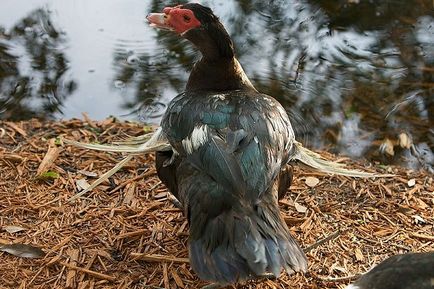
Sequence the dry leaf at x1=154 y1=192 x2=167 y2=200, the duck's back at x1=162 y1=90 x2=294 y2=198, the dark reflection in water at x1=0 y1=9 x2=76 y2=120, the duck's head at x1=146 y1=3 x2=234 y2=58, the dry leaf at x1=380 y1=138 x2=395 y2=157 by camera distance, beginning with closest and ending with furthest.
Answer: the duck's back at x1=162 y1=90 x2=294 y2=198 < the duck's head at x1=146 y1=3 x2=234 y2=58 < the dry leaf at x1=154 y1=192 x2=167 y2=200 < the dry leaf at x1=380 y1=138 x2=395 y2=157 < the dark reflection in water at x1=0 y1=9 x2=76 y2=120

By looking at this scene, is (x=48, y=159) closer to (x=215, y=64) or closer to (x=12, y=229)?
(x=12, y=229)

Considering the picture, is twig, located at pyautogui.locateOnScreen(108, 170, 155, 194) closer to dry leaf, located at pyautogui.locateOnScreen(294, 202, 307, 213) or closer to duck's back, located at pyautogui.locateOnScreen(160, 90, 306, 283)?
duck's back, located at pyautogui.locateOnScreen(160, 90, 306, 283)

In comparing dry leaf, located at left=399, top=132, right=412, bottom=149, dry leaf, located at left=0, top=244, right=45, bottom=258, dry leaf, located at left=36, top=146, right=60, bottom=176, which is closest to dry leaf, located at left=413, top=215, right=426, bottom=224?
dry leaf, located at left=399, top=132, right=412, bottom=149

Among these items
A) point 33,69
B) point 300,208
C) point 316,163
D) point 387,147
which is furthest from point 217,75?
point 33,69

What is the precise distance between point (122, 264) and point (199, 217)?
27.1 inches

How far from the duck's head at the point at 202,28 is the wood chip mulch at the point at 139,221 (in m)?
0.92

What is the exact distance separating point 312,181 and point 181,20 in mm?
1309

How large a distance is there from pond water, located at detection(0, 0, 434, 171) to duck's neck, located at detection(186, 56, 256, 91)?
185cm

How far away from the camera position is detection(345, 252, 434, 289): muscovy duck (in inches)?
106

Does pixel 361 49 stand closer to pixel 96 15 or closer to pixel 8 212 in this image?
pixel 96 15

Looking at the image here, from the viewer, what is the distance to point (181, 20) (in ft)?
13.0

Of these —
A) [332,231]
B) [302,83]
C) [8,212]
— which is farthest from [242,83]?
[302,83]

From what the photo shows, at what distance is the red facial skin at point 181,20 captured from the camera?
3916mm

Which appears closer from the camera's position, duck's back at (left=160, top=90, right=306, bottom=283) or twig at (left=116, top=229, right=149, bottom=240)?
duck's back at (left=160, top=90, right=306, bottom=283)
